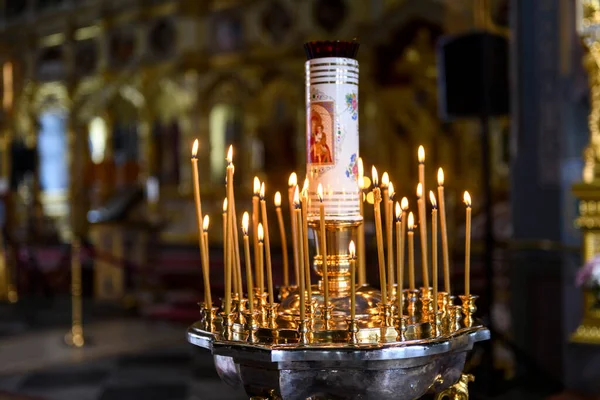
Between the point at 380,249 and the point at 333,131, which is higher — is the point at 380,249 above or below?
below

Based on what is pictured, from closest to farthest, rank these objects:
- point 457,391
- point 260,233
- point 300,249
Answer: point 300,249, point 260,233, point 457,391

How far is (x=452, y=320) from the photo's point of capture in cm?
158

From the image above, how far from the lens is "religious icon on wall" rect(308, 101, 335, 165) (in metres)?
1.63

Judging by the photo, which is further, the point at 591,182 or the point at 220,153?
the point at 220,153

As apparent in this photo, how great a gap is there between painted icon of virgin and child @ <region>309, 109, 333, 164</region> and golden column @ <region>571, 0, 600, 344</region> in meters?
2.36

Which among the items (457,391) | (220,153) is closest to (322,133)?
(457,391)

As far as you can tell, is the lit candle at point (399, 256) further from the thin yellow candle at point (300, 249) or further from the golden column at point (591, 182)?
the golden column at point (591, 182)

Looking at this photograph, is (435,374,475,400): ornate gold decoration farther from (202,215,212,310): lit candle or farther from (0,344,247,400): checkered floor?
(0,344,247,400): checkered floor

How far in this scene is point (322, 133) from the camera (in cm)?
164

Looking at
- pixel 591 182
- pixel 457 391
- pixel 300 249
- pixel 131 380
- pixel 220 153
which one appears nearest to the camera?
pixel 300 249

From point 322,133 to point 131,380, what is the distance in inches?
133

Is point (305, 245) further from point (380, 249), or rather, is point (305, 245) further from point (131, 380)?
point (131, 380)

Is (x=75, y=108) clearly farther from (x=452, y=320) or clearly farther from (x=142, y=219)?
(x=452, y=320)

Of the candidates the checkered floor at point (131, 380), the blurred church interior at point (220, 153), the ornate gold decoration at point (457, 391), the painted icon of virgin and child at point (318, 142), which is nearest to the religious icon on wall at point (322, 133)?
the painted icon of virgin and child at point (318, 142)
